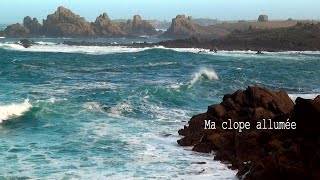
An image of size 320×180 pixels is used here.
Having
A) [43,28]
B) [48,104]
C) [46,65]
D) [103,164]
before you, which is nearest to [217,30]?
[43,28]

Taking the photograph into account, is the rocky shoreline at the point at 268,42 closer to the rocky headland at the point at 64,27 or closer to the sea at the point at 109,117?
the rocky headland at the point at 64,27

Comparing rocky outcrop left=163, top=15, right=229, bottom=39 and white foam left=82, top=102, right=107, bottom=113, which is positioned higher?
rocky outcrop left=163, top=15, right=229, bottom=39

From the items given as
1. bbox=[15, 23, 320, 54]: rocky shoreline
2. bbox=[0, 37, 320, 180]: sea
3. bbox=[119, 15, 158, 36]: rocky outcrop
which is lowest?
bbox=[0, 37, 320, 180]: sea

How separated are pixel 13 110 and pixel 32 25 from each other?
4359 inches

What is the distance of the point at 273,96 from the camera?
19219 mm

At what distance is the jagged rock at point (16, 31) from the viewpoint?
12550 centimetres

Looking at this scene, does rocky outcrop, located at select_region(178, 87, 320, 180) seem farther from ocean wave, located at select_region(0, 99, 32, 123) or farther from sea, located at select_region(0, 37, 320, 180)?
ocean wave, located at select_region(0, 99, 32, 123)

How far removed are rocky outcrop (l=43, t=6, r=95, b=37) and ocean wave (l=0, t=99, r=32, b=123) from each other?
10582 centimetres

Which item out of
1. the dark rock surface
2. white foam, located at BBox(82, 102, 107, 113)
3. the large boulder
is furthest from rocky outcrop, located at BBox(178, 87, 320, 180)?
the large boulder

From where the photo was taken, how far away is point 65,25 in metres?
132

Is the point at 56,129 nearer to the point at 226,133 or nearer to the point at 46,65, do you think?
the point at 226,133

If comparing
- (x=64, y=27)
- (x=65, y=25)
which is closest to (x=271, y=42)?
(x=64, y=27)

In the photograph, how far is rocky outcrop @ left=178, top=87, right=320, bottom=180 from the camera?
40.5 ft

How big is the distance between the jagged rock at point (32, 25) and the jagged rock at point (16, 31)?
1867 mm
